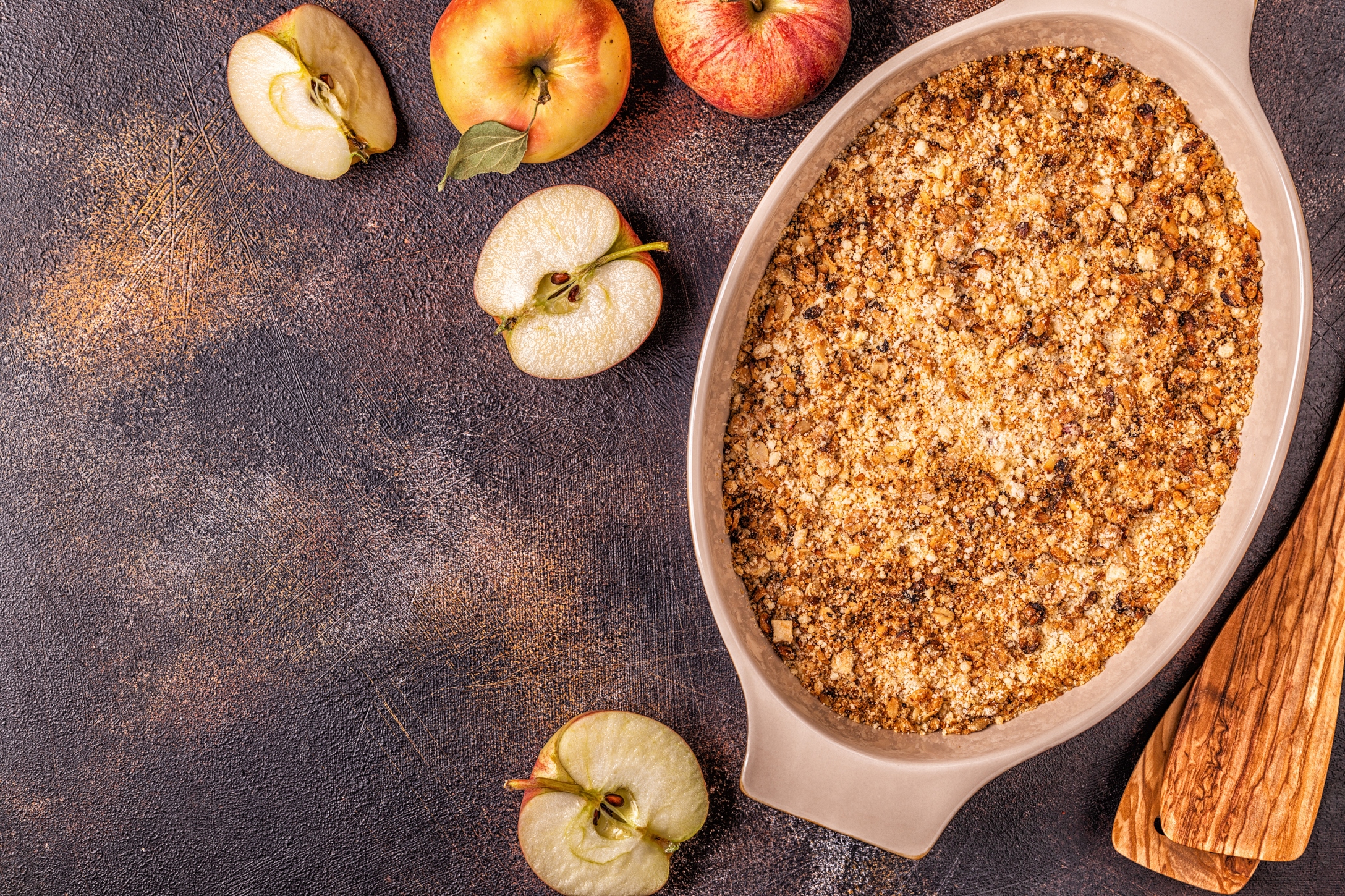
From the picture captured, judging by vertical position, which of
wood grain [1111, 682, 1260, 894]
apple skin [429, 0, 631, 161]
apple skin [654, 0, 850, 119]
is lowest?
wood grain [1111, 682, 1260, 894]

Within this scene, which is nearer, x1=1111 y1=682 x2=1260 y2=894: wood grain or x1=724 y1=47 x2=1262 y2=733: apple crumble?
x1=724 y1=47 x2=1262 y2=733: apple crumble

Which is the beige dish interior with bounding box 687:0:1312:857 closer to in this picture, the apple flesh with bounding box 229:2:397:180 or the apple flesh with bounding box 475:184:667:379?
the apple flesh with bounding box 475:184:667:379

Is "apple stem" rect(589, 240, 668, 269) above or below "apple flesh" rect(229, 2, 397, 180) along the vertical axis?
below

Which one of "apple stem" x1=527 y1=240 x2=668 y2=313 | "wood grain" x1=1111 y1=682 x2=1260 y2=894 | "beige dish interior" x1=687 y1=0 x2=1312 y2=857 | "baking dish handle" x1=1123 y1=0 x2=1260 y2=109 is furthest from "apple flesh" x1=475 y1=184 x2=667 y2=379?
"wood grain" x1=1111 y1=682 x2=1260 y2=894

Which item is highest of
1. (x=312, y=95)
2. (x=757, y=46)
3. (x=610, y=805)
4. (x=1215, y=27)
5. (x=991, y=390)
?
(x=312, y=95)

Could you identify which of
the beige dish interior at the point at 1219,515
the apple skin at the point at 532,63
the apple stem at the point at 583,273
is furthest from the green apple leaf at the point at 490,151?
the beige dish interior at the point at 1219,515

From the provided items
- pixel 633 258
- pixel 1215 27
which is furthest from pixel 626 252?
pixel 1215 27

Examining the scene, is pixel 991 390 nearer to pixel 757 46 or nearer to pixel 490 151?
pixel 757 46
